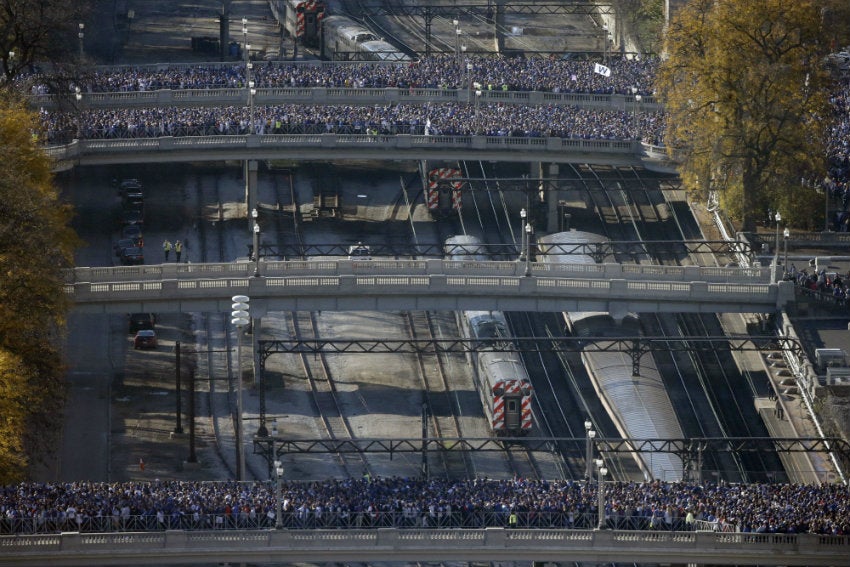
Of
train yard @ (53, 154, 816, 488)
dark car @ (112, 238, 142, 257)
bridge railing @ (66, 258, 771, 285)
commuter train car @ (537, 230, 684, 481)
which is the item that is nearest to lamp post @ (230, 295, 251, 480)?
train yard @ (53, 154, 816, 488)

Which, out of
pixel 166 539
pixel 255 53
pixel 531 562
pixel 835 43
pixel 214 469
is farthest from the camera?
pixel 255 53

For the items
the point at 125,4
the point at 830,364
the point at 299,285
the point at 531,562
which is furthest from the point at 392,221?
the point at 125,4

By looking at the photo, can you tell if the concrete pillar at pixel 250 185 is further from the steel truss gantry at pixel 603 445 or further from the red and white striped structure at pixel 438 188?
the steel truss gantry at pixel 603 445

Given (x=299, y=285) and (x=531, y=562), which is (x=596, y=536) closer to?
(x=531, y=562)

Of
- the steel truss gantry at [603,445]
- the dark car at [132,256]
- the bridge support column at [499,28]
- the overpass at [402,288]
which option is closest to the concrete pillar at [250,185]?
the dark car at [132,256]

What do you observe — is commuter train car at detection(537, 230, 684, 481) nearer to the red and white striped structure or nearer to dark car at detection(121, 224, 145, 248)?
the red and white striped structure
